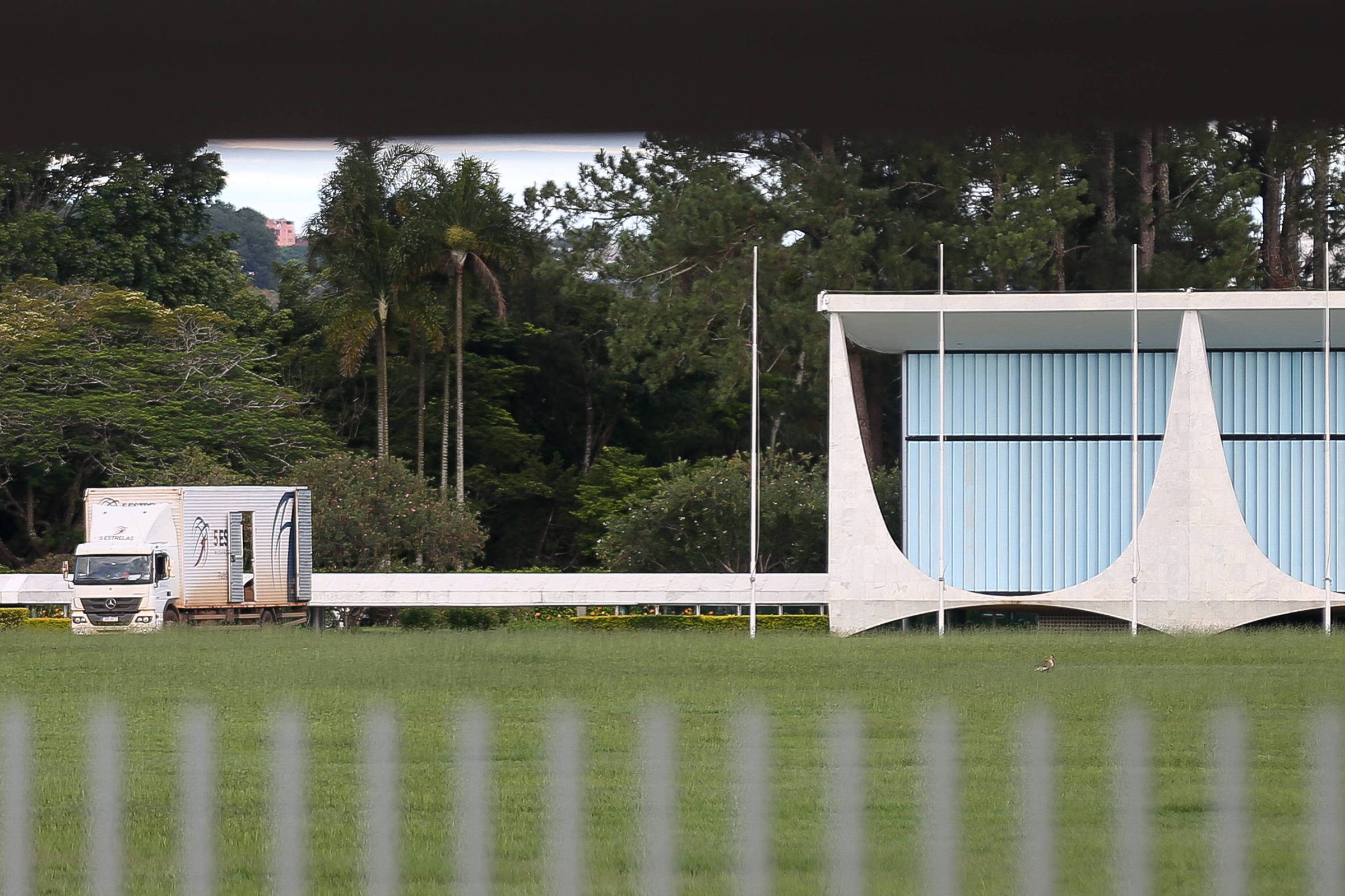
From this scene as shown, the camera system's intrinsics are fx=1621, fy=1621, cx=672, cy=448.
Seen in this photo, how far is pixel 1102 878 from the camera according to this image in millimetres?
6594

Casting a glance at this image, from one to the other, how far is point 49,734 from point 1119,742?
7.38 m

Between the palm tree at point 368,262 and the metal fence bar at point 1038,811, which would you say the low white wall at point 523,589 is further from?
the metal fence bar at point 1038,811

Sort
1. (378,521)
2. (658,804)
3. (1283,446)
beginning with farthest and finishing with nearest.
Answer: (378,521), (1283,446), (658,804)

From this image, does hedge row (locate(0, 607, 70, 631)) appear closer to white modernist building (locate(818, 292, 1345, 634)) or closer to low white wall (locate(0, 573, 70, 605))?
low white wall (locate(0, 573, 70, 605))

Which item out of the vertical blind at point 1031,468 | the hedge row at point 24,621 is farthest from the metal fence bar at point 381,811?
the hedge row at point 24,621

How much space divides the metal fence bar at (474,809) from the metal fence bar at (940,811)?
184cm

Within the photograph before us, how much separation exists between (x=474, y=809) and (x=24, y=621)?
19.6 metres

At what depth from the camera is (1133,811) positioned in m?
8.08

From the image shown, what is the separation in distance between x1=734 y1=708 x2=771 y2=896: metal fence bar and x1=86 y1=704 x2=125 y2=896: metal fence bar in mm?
2558

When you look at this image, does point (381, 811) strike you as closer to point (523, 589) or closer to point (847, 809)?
point (847, 809)

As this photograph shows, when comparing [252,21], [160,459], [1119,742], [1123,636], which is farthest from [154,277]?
[252,21]

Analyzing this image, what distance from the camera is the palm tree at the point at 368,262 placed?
31.7 meters

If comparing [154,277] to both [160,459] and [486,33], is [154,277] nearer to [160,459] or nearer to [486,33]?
[160,459]

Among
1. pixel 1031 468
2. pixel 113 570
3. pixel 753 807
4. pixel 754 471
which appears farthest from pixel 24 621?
pixel 753 807
